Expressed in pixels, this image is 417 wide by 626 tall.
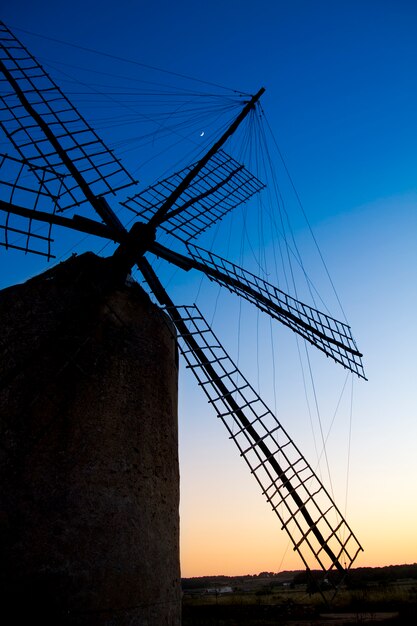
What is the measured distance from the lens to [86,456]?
3.39 m

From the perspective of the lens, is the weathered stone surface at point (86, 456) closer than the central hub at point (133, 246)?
Yes

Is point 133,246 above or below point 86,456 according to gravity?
above

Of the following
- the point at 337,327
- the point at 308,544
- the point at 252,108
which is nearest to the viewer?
the point at 308,544

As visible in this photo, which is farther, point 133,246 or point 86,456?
point 133,246

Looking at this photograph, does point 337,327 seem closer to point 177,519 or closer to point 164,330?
point 164,330

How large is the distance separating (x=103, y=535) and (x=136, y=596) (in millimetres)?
505

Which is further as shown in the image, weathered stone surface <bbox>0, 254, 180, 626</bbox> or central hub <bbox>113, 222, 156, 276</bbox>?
central hub <bbox>113, 222, 156, 276</bbox>

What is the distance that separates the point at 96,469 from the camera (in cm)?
339

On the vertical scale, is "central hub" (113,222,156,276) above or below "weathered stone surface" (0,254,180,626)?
above

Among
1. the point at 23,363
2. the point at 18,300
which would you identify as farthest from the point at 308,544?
the point at 18,300

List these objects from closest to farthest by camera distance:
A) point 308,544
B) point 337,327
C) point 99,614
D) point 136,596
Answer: point 99,614, point 136,596, point 308,544, point 337,327

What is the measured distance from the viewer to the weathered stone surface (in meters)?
3.05

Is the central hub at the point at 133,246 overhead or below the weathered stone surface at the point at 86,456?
overhead

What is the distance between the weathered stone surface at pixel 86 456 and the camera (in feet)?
10.0
